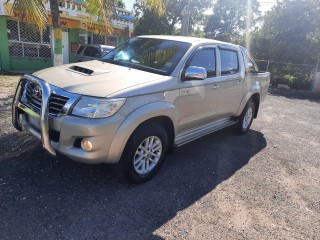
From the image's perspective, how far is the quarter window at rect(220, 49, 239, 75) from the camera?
16.2 feet

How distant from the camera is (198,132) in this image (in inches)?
180

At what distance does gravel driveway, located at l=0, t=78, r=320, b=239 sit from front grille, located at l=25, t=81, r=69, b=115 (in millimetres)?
912

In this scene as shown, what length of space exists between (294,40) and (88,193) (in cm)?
1675

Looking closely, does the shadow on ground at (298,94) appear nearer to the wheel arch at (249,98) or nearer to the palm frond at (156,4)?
the wheel arch at (249,98)

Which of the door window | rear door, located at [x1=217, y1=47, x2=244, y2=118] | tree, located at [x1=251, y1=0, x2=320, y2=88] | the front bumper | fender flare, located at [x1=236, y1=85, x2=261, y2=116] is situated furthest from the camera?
tree, located at [x1=251, y1=0, x2=320, y2=88]

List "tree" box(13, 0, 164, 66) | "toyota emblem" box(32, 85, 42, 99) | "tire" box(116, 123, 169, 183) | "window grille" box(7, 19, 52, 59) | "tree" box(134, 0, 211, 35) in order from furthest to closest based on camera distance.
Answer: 1. "tree" box(134, 0, 211, 35)
2. "window grille" box(7, 19, 52, 59)
3. "tree" box(13, 0, 164, 66)
4. "toyota emblem" box(32, 85, 42, 99)
5. "tire" box(116, 123, 169, 183)

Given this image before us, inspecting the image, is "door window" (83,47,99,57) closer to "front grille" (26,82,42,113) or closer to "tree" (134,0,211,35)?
"front grille" (26,82,42,113)

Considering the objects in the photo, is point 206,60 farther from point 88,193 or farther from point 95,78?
point 88,193

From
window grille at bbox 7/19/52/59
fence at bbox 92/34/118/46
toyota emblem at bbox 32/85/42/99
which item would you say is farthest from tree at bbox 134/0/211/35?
toyota emblem at bbox 32/85/42/99

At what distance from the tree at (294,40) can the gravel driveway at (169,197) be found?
12.3m

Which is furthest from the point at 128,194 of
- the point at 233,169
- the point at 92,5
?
Answer: the point at 92,5

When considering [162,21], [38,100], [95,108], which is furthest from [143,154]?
[162,21]

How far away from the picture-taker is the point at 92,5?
7.30 meters

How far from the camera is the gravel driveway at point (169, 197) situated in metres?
2.92
